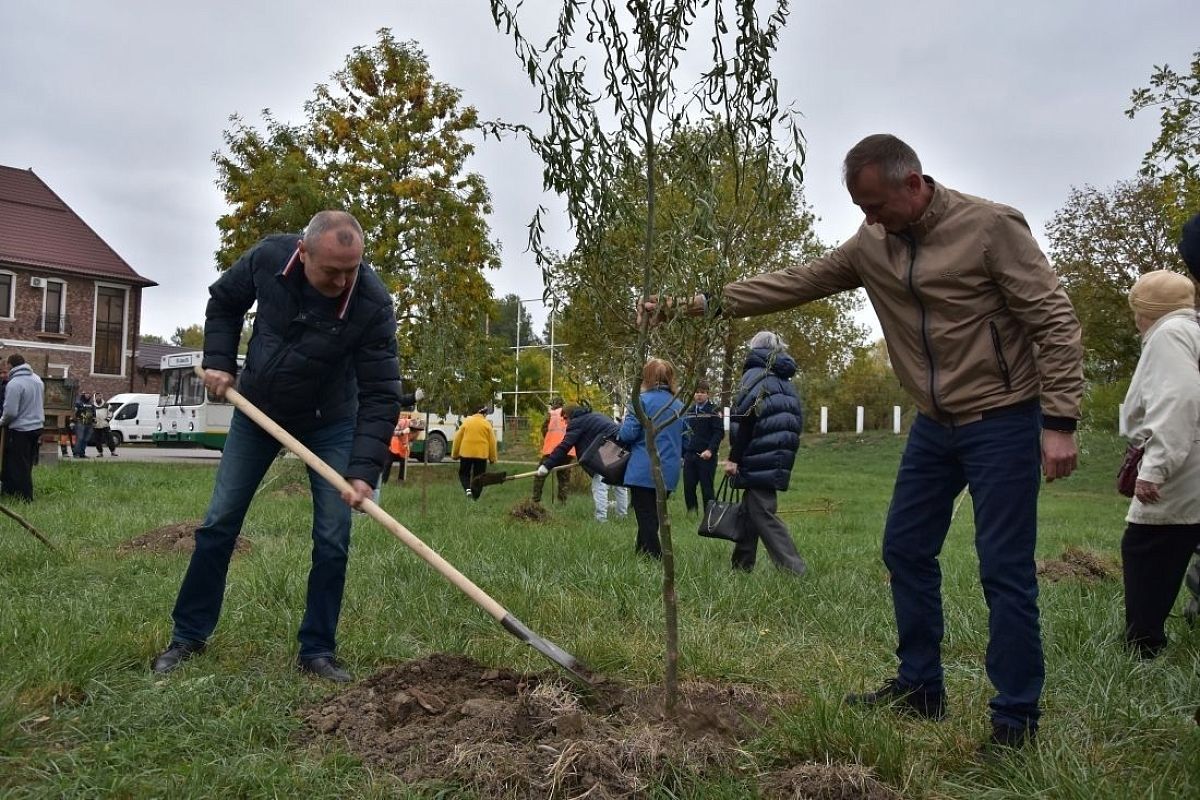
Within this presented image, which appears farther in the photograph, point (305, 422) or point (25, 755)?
point (305, 422)

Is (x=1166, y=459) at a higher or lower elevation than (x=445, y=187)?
lower

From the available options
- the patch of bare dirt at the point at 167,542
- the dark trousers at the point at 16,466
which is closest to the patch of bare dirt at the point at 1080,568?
the patch of bare dirt at the point at 167,542

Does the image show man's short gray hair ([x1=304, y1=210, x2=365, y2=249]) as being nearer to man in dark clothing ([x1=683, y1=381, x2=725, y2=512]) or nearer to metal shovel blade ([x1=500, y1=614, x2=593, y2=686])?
metal shovel blade ([x1=500, y1=614, x2=593, y2=686])

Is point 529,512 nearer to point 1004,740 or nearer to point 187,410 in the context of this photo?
point 1004,740

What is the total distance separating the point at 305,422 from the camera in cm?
452

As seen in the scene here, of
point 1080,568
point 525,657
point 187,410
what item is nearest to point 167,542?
point 525,657

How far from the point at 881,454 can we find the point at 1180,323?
26292mm

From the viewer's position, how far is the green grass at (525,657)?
3105 mm

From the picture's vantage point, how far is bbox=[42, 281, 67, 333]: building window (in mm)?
40447

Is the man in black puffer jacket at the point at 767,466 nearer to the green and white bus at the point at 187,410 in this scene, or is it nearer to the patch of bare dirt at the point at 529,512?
the patch of bare dirt at the point at 529,512

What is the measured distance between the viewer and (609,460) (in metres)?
8.84

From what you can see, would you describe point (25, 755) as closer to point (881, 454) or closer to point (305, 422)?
point (305, 422)

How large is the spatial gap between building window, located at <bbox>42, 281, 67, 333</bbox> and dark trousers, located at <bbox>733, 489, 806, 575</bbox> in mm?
40710

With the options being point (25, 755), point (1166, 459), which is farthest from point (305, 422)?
point (1166, 459)
